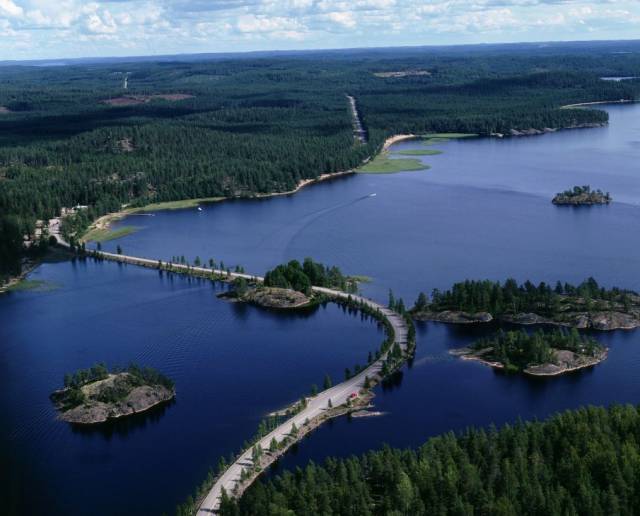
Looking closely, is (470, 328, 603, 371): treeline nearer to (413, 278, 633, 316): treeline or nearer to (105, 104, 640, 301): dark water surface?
(413, 278, 633, 316): treeline

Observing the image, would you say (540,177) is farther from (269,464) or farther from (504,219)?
(269,464)

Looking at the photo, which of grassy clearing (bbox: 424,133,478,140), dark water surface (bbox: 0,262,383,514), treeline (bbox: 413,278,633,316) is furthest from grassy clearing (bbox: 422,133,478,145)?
treeline (bbox: 413,278,633,316)

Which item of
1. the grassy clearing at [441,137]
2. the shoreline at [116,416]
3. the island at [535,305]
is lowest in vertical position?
the shoreline at [116,416]

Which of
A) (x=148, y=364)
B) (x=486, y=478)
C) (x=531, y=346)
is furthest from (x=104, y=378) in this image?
(x=531, y=346)

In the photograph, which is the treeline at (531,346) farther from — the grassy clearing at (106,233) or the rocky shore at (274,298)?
the grassy clearing at (106,233)

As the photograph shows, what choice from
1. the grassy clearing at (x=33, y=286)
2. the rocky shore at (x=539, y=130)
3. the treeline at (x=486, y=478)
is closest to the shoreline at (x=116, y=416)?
the treeline at (x=486, y=478)

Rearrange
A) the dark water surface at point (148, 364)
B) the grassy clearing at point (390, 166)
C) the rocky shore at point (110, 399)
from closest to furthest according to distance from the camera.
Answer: the dark water surface at point (148, 364) < the rocky shore at point (110, 399) < the grassy clearing at point (390, 166)
